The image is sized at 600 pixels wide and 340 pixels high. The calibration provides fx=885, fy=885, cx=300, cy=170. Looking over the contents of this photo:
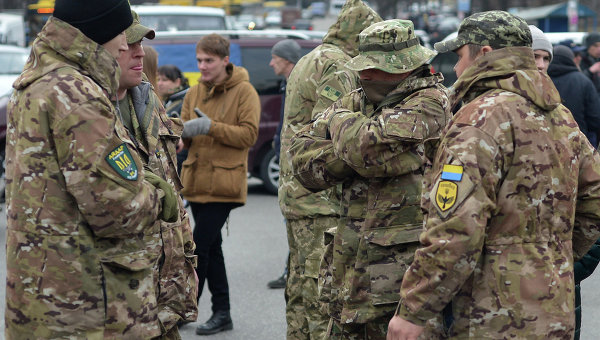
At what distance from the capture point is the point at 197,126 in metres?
5.76

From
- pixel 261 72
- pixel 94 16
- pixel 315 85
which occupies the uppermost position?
pixel 94 16

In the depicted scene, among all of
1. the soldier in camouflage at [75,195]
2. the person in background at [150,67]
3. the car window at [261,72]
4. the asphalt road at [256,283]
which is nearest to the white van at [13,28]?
the car window at [261,72]

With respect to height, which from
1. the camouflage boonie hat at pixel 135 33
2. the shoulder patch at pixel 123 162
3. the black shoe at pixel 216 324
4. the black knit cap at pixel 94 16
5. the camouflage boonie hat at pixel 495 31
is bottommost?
the black shoe at pixel 216 324

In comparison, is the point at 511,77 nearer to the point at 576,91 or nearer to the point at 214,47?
the point at 214,47

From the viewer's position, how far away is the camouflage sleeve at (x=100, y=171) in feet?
9.51

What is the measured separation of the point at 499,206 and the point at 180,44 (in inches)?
358

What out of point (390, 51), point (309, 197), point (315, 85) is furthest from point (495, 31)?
point (309, 197)

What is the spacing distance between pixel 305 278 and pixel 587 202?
205cm

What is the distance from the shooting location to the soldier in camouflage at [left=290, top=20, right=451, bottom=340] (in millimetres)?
3527

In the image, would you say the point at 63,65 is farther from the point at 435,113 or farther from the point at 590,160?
the point at 590,160

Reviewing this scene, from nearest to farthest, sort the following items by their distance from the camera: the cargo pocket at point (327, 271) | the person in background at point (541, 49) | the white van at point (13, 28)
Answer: the cargo pocket at point (327, 271) → the person in background at point (541, 49) → the white van at point (13, 28)

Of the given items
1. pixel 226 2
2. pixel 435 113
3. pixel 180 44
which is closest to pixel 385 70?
pixel 435 113

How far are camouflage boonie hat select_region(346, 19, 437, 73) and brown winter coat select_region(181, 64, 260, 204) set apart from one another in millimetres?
2366

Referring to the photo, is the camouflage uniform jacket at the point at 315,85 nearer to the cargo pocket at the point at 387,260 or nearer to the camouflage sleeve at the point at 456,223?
the cargo pocket at the point at 387,260
